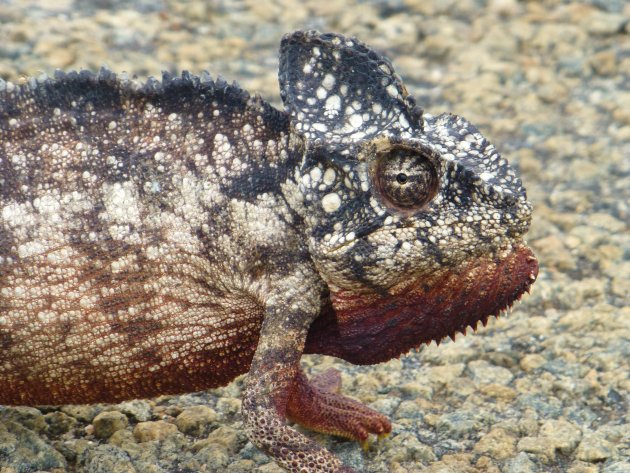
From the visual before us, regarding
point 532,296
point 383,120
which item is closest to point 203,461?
point 383,120

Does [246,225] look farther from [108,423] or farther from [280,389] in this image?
[108,423]

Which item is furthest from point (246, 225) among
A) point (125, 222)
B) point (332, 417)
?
point (332, 417)

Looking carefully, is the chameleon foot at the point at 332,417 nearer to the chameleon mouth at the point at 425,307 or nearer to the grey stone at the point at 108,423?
the chameleon mouth at the point at 425,307

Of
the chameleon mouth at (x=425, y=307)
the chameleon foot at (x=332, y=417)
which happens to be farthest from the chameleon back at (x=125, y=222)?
the chameleon foot at (x=332, y=417)

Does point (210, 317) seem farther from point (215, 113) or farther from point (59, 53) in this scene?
point (59, 53)

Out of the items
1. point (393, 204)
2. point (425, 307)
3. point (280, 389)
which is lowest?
point (280, 389)

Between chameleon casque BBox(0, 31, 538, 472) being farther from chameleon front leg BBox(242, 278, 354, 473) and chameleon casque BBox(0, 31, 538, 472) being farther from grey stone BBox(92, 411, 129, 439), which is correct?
grey stone BBox(92, 411, 129, 439)
